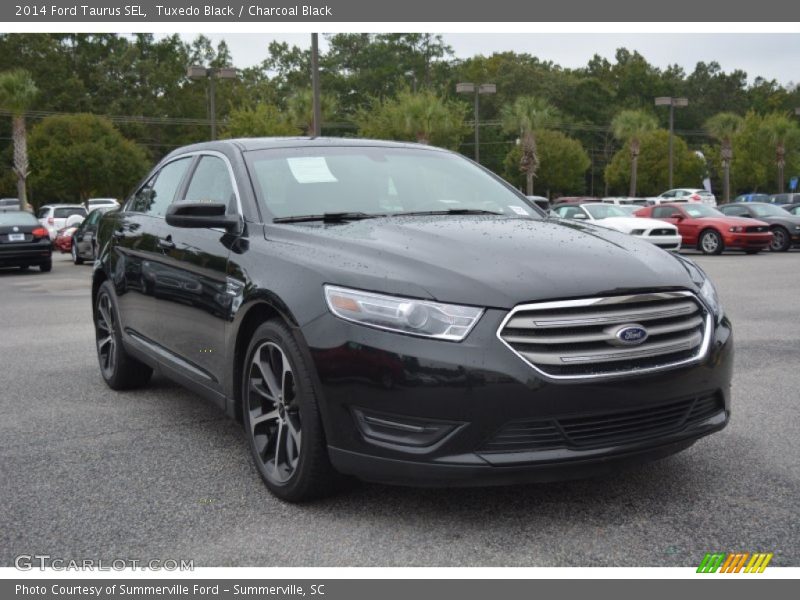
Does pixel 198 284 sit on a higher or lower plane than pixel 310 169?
lower

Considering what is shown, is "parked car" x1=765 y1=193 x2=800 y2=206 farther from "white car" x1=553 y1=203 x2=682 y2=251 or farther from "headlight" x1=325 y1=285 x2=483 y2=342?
"headlight" x1=325 y1=285 x2=483 y2=342

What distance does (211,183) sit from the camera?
523cm

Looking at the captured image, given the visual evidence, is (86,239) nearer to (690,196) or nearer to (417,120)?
(417,120)

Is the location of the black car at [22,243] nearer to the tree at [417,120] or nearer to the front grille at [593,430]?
the front grille at [593,430]

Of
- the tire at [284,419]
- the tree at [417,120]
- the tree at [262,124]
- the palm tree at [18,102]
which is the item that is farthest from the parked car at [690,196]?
the tire at [284,419]

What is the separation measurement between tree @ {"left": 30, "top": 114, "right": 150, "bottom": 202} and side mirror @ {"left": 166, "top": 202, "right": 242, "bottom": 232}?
144 ft

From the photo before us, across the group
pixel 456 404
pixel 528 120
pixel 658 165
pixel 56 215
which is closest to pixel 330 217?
pixel 456 404

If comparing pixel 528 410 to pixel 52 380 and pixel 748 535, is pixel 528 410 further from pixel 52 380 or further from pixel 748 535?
pixel 52 380

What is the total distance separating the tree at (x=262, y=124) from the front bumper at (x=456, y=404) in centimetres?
4231

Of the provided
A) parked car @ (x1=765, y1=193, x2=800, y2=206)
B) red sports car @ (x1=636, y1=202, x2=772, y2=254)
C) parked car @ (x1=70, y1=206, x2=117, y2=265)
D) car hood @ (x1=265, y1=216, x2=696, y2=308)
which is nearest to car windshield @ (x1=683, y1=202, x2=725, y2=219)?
red sports car @ (x1=636, y1=202, x2=772, y2=254)

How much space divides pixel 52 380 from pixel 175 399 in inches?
53.0

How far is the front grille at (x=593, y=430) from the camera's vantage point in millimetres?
3418

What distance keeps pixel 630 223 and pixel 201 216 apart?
19.2 m

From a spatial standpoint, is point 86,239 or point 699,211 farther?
point 699,211
